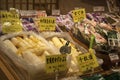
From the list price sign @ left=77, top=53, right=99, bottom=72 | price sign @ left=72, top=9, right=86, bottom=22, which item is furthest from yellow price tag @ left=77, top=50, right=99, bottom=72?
price sign @ left=72, top=9, right=86, bottom=22

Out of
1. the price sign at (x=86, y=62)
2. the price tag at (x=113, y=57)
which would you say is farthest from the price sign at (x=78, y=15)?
the price sign at (x=86, y=62)

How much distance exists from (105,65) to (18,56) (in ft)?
2.12

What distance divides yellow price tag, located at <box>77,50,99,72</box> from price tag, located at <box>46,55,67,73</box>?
4.0 inches

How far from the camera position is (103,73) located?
165cm

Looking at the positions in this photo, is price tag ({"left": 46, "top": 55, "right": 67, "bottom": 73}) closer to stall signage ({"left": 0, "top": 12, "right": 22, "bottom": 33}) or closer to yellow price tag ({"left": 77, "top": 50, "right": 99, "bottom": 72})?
yellow price tag ({"left": 77, "top": 50, "right": 99, "bottom": 72})

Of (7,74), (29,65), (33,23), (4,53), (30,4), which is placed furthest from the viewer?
(30,4)

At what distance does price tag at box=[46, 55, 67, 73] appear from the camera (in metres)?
1.38

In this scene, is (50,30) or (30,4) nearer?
(50,30)

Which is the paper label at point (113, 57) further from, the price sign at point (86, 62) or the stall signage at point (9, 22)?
the stall signage at point (9, 22)

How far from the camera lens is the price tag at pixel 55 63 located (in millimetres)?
1377

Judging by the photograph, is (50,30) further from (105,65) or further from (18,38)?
(105,65)

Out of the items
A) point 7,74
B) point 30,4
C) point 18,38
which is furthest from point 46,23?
point 30,4

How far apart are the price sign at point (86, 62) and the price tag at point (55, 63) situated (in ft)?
0.34

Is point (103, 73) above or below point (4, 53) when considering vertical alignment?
below
